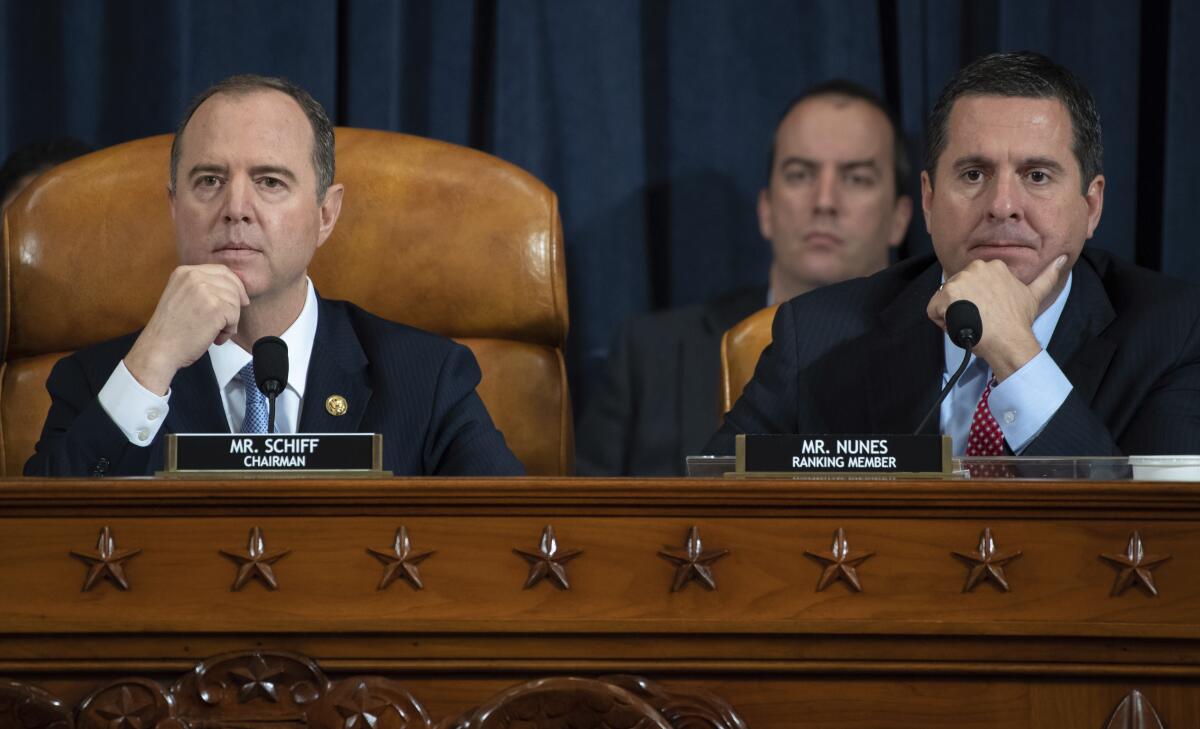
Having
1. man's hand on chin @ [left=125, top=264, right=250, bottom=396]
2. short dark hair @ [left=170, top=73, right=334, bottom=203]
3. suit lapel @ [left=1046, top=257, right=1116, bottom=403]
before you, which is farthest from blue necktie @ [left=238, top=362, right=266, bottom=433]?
suit lapel @ [left=1046, top=257, right=1116, bottom=403]

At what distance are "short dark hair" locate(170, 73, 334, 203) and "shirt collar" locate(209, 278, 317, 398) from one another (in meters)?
0.19

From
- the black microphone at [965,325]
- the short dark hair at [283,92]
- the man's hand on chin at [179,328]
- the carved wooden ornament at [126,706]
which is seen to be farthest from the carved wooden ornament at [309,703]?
the short dark hair at [283,92]

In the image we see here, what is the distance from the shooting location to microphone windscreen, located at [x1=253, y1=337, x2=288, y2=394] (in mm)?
1749

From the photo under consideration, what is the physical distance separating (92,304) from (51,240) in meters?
0.12

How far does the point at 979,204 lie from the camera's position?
210 centimetres

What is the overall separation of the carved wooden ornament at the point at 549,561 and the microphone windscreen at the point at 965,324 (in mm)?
625

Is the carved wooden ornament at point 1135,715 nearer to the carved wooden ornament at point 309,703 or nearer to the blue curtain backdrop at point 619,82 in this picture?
the carved wooden ornament at point 309,703

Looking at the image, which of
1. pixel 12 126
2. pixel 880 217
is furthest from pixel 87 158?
pixel 880 217

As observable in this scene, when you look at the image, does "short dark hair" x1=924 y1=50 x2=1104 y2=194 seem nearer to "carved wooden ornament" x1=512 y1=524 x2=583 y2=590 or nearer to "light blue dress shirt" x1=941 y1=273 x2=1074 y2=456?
"light blue dress shirt" x1=941 y1=273 x2=1074 y2=456

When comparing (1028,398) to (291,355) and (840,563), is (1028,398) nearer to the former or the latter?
(840,563)

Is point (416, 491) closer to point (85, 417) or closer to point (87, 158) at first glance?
point (85, 417)

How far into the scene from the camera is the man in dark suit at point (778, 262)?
124 inches

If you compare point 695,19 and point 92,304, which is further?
point 695,19

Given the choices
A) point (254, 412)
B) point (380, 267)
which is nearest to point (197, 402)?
point (254, 412)
